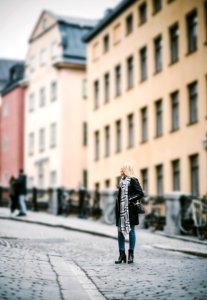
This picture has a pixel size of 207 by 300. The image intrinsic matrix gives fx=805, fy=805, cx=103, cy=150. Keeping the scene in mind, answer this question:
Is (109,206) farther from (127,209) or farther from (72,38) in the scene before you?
(72,38)

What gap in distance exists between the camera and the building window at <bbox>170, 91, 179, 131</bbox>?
38000mm

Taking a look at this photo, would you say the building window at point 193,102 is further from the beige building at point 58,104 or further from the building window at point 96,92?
the beige building at point 58,104

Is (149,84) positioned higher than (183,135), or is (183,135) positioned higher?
(149,84)

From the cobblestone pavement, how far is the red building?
47243 mm

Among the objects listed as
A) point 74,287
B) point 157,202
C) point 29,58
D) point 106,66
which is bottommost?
point 74,287

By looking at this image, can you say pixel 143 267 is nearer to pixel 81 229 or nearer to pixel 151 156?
pixel 81 229

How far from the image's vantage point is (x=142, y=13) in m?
43.4

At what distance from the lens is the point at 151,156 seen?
41188 millimetres

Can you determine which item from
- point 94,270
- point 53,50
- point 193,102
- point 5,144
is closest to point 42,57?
point 53,50

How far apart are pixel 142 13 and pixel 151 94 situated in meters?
5.10

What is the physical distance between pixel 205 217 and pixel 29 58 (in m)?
44.4

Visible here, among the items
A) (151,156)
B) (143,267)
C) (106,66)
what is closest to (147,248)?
(143,267)

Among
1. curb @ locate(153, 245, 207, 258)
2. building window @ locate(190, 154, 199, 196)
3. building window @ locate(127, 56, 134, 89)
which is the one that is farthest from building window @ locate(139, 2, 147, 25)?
curb @ locate(153, 245, 207, 258)

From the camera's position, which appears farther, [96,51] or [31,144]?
[31,144]
